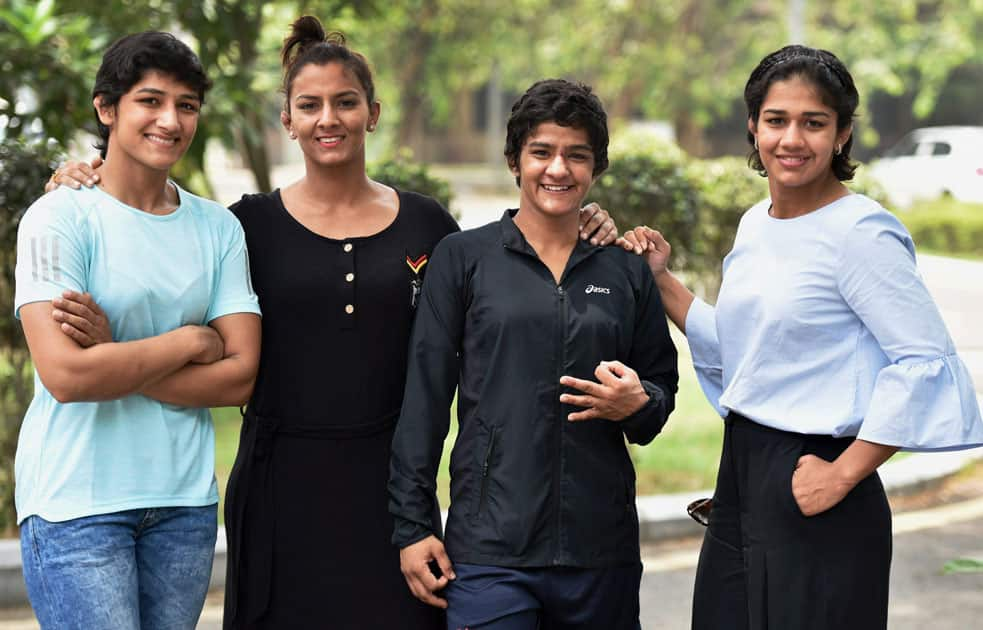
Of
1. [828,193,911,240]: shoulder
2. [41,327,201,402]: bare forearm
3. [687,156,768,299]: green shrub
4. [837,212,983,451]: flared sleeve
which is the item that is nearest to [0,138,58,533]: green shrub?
[41,327,201,402]: bare forearm

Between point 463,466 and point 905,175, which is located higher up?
point 905,175

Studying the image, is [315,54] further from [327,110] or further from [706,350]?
[706,350]

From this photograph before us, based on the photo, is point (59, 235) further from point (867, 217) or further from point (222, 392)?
point (867, 217)

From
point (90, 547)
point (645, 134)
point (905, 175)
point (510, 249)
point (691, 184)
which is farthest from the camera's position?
point (905, 175)

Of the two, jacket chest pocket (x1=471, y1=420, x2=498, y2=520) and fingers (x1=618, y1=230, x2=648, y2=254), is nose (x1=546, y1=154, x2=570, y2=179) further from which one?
jacket chest pocket (x1=471, y1=420, x2=498, y2=520)

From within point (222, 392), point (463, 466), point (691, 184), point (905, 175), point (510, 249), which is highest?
point (905, 175)

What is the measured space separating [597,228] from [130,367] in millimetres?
1211

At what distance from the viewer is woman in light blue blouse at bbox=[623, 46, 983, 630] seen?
9.61 feet

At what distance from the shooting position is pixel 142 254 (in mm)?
3123

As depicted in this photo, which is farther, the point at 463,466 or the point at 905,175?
the point at 905,175

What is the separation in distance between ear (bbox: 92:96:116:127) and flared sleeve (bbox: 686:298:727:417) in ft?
5.35

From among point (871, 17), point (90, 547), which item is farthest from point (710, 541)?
point (871, 17)

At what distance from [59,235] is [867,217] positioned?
1887mm

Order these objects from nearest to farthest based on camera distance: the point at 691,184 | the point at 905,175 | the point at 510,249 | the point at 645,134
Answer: the point at 510,249 < the point at 691,184 < the point at 645,134 < the point at 905,175
